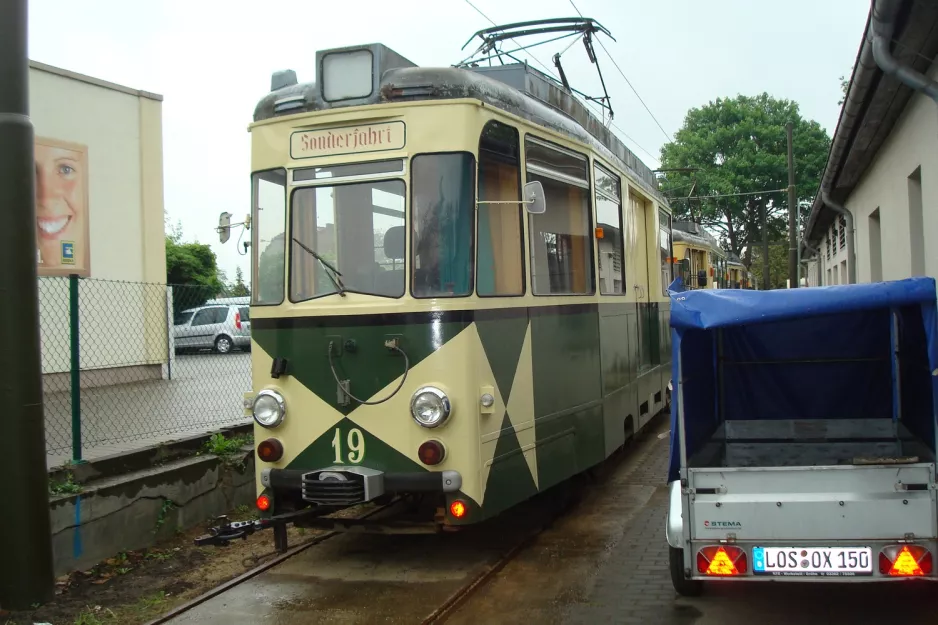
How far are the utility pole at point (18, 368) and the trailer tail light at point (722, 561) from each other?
3.79m

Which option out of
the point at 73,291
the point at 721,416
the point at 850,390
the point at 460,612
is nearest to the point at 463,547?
the point at 460,612

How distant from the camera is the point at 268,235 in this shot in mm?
6289

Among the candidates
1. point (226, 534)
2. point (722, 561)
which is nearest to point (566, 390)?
point (722, 561)

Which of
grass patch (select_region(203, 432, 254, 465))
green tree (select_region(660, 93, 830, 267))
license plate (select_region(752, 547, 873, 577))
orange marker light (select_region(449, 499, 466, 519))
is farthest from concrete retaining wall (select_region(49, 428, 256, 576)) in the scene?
green tree (select_region(660, 93, 830, 267))

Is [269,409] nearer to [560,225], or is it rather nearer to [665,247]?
[560,225]

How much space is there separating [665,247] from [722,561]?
7.47m

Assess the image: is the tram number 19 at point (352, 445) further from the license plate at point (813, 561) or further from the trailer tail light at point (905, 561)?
the trailer tail light at point (905, 561)

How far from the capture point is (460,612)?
17.3 feet

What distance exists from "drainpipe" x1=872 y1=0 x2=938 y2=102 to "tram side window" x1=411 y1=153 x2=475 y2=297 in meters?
3.52

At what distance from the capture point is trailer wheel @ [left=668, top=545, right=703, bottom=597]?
16.6 ft

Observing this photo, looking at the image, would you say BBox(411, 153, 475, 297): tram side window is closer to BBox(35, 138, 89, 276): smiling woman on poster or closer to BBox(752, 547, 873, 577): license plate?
BBox(752, 547, 873, 577): license plate

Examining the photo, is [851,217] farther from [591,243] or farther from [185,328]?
[185,328]

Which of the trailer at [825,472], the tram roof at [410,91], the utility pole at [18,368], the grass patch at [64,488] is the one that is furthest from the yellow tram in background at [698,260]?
the utility pole at [18,368]

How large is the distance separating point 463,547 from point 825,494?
9.74ft
